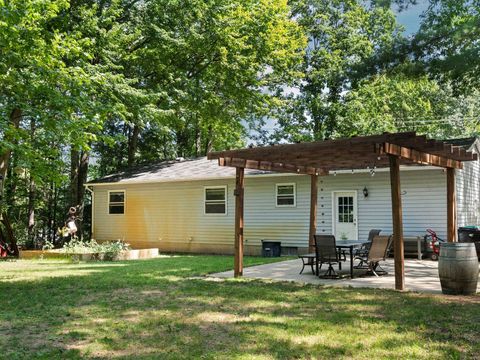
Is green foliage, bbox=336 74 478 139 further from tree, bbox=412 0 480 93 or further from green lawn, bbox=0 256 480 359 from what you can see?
green lawn, bbox=0 256 480 359

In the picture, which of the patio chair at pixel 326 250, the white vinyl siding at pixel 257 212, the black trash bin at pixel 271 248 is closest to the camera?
the patio chair at pixel 326 250

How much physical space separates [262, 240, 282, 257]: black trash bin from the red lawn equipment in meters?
4.66

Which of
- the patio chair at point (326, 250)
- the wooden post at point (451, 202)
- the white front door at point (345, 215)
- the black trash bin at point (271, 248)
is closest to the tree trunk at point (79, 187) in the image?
the black trash bin at point (271, 248)

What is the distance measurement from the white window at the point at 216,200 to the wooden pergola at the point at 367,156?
534cm

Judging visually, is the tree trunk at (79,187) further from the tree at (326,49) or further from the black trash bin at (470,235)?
the black trash bin at (470,235)

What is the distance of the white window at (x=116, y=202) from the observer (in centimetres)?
1948

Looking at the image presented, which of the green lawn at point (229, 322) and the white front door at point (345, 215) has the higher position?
the white front door at point (345, 215)

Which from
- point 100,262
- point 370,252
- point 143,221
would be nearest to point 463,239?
point 370,252

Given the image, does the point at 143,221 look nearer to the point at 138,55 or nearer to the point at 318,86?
the point at 138,55

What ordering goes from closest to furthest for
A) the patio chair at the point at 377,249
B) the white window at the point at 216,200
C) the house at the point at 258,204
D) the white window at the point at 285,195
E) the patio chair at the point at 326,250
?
the patio chair at the point at 377,249
the patio chair at the point at 326,250
the house at the point at 258,204
the white window at the point at 285,195
the white window at the point at 216,200

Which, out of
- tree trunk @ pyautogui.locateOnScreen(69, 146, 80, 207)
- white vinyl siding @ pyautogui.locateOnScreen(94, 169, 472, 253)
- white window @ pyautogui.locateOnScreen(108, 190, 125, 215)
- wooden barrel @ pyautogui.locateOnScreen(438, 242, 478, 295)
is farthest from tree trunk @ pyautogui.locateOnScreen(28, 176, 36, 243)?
wooden barrel @ pyautogui.locateOnScreen(438, 242, 478, 295)

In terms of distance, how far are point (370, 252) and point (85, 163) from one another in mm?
15581

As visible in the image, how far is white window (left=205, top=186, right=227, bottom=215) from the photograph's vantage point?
16766 millimetres

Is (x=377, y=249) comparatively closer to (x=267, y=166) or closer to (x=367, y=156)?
(x=367, y=156)
